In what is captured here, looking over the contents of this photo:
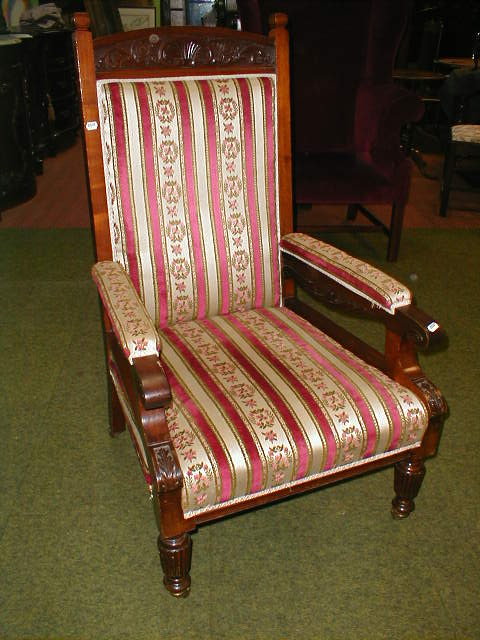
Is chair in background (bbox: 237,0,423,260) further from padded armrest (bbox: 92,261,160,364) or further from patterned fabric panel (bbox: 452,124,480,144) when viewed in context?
padded armrest (bbox: 92,261,160,364)

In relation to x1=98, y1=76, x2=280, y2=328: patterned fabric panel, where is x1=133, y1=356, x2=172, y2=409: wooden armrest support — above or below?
below

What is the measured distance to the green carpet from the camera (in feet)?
4.76

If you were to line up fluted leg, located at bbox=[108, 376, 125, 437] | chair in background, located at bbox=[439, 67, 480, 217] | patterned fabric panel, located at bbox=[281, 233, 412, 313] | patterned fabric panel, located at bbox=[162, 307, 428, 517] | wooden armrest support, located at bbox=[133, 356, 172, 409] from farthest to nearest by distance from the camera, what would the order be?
chair in background, located at bbox=[439, 67, 480, 217] → fluted leg, located at bbox=[108, 376, 125, 437] → patterned fabric panel, located at bbox=[281, 233, 412, 313] → patterned fabric panel, located at bbox=[162, 307, 428, 517] → wooden armrest support, located at bbox=[133, 356, 172, 409]

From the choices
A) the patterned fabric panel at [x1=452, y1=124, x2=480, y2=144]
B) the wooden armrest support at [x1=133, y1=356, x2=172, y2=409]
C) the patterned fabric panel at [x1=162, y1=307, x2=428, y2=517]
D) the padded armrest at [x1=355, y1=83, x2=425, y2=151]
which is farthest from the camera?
the patterned fabric panel at [x1=452, y1=124, x2=480, y2=144]

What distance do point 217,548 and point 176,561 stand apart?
29 centimetres

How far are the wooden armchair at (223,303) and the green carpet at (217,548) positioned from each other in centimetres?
12

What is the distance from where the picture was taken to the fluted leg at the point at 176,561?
1.34m

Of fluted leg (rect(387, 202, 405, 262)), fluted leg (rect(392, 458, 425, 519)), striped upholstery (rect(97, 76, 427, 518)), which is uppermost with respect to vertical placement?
striped upholstery (rect(97, 76, 427, 518))

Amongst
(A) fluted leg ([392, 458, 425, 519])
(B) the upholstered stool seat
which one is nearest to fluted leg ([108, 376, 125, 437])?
(A) fluted leg ([392, 458, 425, 519])

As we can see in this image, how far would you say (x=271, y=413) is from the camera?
1342 mm

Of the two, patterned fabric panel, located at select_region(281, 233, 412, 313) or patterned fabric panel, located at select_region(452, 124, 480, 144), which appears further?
patterned fabric panel, located at select_region(452, 124, 480, 144)

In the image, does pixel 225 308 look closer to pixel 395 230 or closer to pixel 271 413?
pixel 271 413

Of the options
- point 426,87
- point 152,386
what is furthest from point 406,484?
point 426,87

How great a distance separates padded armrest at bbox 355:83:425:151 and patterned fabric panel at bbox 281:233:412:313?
68.0 inches
